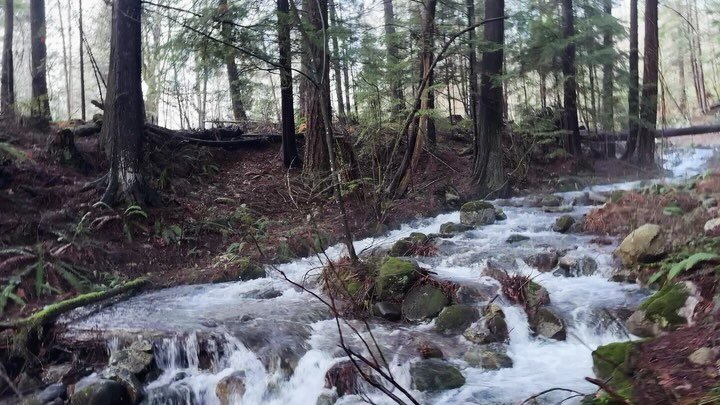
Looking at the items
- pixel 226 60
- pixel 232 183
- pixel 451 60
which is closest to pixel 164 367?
pixel 226 60

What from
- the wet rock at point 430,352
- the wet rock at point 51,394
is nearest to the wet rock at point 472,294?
the wet rock at point 430,352

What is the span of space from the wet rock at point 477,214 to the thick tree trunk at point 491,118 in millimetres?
2470

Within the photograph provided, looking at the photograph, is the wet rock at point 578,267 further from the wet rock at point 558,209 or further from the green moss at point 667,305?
the wet rock at point 558,209

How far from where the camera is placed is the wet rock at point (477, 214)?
11.8 m

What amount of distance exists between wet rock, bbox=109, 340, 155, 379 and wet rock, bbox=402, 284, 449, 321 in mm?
3214

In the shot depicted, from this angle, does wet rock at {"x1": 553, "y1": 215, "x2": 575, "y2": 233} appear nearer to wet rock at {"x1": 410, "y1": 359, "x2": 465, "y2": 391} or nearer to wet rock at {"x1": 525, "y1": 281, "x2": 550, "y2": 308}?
wet rock at {"x1": 525, "y1": 281, "x2": 550, "y2": 308}

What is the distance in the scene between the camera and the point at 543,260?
854 centimetres

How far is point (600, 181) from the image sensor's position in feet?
57.4

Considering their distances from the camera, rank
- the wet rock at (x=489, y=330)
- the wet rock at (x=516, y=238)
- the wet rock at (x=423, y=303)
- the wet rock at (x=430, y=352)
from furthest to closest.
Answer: the wet rock at (x=516, y=238) < the wet rock at (x=423, y=303) < the wet rock at (x=489, y=330) < the wet rock at (x=430, y=352)

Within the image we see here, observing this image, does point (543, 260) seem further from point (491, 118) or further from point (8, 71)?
point (8, 71)

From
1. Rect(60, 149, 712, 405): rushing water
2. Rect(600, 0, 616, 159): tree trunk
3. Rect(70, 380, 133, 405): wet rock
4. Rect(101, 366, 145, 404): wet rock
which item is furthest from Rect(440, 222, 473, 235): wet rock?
Rect(600, 0, 616, 159): tree trunk

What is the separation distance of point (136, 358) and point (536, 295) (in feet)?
16.5

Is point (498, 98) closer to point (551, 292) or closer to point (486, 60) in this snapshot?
point (486, 60)

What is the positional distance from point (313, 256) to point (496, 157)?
683 cm
